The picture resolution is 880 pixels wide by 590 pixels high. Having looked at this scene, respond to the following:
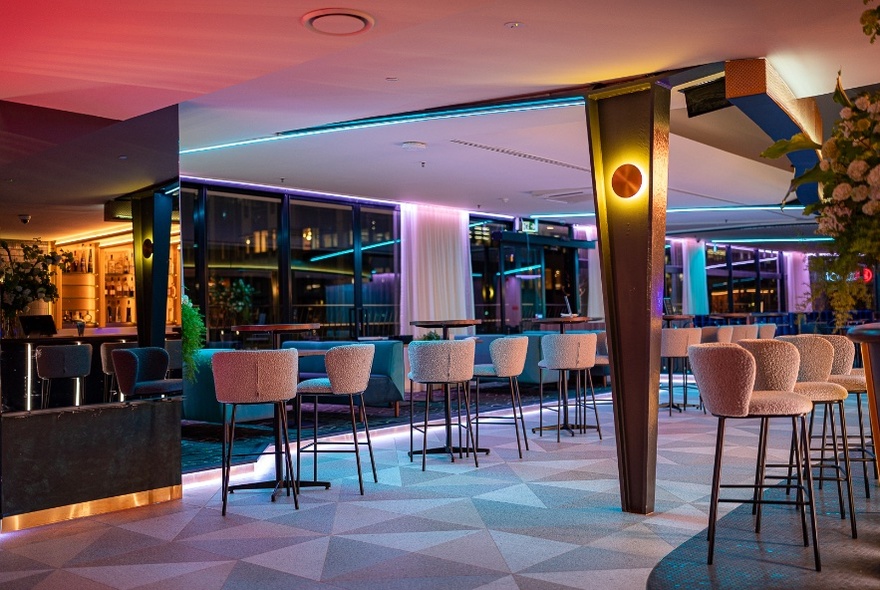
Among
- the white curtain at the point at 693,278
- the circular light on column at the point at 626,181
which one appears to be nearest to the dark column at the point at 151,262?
the circular light on column at the point at 626,181

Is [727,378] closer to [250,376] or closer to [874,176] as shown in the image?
[874,176]

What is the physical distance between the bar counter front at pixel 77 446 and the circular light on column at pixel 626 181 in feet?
11.5

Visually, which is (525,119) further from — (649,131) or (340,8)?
(340,8)

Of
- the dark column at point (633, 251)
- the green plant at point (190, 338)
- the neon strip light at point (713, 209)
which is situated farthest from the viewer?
the neon strip light at point (713, 209)

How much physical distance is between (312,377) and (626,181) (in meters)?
5.84

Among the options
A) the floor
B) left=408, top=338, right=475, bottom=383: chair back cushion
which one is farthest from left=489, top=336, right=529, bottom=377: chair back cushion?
the floor

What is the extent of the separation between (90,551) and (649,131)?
410 cm

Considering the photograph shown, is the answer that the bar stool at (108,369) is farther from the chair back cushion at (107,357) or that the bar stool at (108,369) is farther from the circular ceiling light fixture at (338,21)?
the circular ceiling light fixture at (338,21)

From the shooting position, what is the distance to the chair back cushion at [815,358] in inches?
197

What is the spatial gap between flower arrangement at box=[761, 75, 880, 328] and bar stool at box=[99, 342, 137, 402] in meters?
4.45

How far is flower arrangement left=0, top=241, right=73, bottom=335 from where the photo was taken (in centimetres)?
503

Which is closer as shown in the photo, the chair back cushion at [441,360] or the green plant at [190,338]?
the chair back cushion at [441,360]

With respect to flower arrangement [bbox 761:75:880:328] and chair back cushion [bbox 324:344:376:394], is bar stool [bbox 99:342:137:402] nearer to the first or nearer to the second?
chair back cushion [bbox 324:344:376:394]

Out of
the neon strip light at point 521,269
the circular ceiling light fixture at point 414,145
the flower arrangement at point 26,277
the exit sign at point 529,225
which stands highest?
the circular ceiling light fixture at point 414,145
